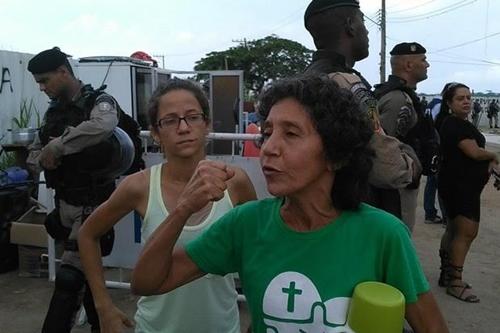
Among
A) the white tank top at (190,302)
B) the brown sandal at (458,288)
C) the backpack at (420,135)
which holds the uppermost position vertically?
the backpack at (420,135)

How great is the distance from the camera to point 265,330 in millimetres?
1354

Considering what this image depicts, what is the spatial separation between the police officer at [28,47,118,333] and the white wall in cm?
564

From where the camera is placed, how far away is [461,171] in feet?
16.0

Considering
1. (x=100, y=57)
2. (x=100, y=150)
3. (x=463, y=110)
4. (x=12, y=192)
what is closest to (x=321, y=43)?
(x=100, y=150)

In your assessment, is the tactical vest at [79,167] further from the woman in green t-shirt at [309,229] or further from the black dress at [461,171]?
the black dress at [461,171]

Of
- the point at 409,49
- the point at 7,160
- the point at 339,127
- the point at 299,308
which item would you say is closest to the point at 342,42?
the point at 339,127

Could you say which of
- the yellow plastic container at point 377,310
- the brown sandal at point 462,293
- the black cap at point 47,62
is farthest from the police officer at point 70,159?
the brown sandal at point 462,293

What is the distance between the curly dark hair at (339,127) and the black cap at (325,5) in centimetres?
137

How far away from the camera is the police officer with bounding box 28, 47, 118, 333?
10.4 feet

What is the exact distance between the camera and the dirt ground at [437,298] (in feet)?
14.4

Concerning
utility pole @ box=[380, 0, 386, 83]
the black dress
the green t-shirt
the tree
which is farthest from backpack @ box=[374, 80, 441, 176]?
the tree

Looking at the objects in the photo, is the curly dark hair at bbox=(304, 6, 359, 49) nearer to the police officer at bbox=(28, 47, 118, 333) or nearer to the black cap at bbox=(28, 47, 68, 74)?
the police officer at bbox=(28, 47, 118, 333)

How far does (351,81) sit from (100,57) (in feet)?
32.1

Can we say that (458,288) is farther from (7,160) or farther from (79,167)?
(7,160)
